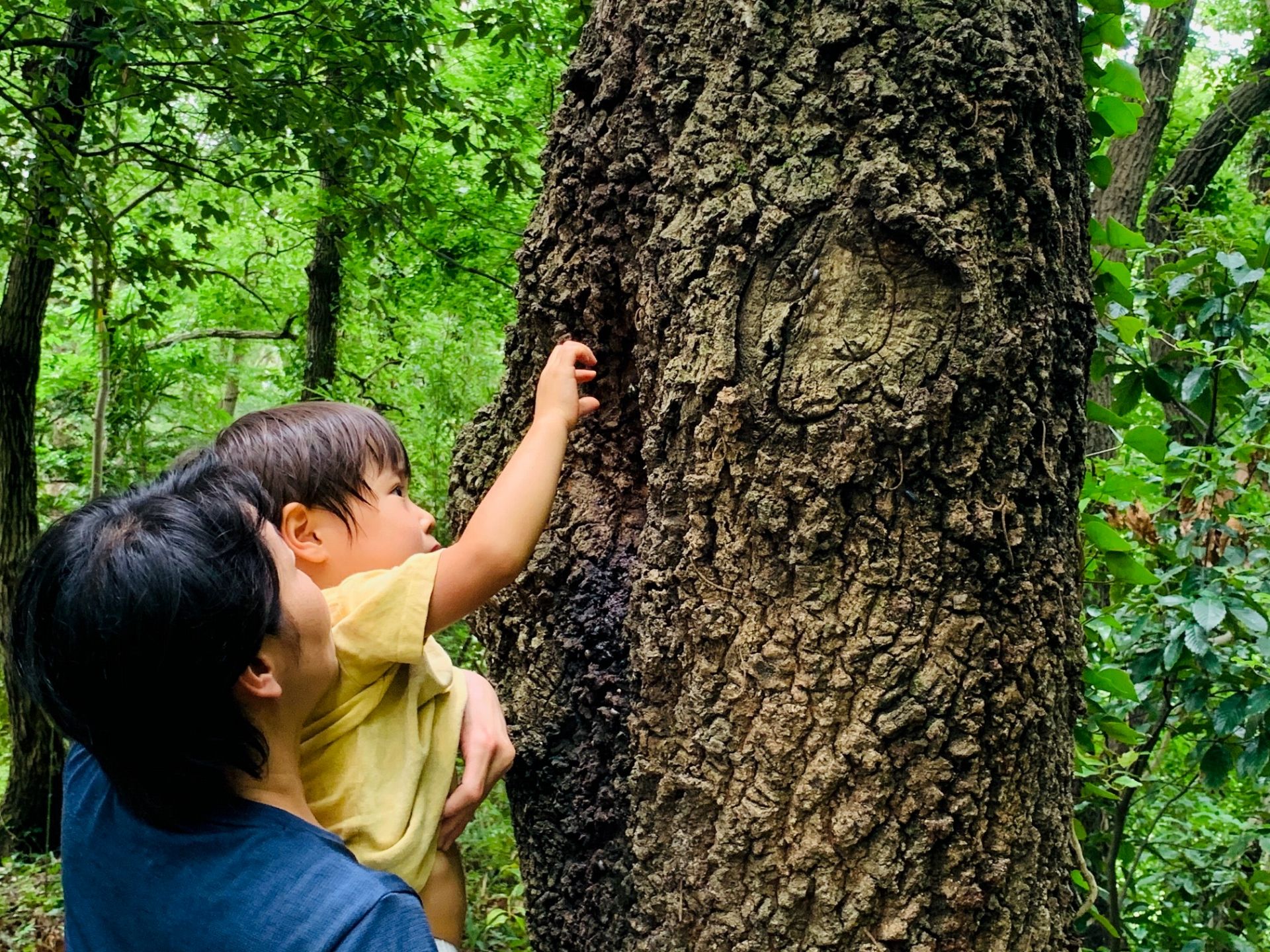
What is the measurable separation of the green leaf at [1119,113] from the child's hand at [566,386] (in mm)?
1065

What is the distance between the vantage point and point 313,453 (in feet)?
5.15

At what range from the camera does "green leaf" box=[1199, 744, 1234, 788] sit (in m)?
2.37

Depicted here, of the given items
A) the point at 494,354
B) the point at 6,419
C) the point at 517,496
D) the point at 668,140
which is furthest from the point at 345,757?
the point at 494,354

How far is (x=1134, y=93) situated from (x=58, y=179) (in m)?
4.09

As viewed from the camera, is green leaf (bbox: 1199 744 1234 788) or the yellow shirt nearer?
the yellow shirt

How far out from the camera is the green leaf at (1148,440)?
2029 millimetres

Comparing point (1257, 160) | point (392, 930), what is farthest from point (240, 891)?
point (1257, 160)

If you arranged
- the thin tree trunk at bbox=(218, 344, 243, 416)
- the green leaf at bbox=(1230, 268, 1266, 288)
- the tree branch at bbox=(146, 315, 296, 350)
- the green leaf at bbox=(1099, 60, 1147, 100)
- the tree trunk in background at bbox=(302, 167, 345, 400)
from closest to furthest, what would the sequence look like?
1. the green leaf at bbox=(1099, 60, 1147, 100)
2. the green leaf at bbox=(1230, 268, 1266, 288)
3. the tree trunk in background at bbox=(302, 167, 345, 400)
4. the tree branch at bbox=(146, 315, 296, 350)
5. the thin tree trunk at bbox=(218, 344, 243, 416)

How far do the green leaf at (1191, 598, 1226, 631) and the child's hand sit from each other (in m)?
1.48

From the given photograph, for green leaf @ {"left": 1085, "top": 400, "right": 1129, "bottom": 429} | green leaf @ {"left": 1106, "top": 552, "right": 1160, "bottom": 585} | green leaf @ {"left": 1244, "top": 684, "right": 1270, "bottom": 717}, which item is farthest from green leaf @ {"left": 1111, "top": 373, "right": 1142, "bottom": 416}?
green leaf @ {"left": 1244, "top": 684, "right": 1270, "bottom": 717}

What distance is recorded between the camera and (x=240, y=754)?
107 centimetres

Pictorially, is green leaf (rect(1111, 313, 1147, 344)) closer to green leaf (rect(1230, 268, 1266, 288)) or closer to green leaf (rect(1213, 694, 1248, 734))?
green leaf (rect(1230, 268, 1266, 288))

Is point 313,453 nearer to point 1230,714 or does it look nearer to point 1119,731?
point 1119,731

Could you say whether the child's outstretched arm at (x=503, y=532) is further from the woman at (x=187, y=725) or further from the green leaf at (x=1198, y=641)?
the green leaf at (x=1198, y=641)
